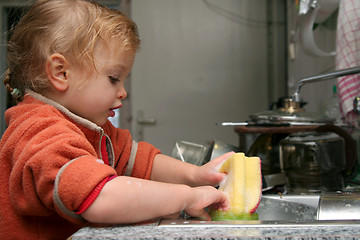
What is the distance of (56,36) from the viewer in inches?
23.4

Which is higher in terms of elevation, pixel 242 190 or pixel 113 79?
pixel 113 79

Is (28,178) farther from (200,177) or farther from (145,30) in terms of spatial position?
(145,30)

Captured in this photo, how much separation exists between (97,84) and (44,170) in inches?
7.9

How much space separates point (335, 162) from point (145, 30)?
2.19 meters

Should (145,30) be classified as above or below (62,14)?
above

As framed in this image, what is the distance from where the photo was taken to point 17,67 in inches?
25.5

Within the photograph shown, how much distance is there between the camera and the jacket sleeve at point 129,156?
2.39 ft

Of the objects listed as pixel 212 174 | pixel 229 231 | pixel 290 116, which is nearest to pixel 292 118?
pixel 290 116

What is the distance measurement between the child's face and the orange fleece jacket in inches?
0.9

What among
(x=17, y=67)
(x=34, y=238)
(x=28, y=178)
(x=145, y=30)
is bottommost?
(x=34, y=238)

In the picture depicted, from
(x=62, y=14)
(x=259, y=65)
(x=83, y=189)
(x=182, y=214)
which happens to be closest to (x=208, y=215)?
(x=182, y=214)

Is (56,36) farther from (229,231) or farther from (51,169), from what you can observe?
(229,231)

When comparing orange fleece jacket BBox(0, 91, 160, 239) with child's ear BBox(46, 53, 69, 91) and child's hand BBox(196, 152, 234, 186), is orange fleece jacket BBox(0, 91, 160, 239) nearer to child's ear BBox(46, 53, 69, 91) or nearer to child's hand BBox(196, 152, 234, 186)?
child's ear BBox(46, 53, 69, 91)

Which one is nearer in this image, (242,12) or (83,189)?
(83,189)
